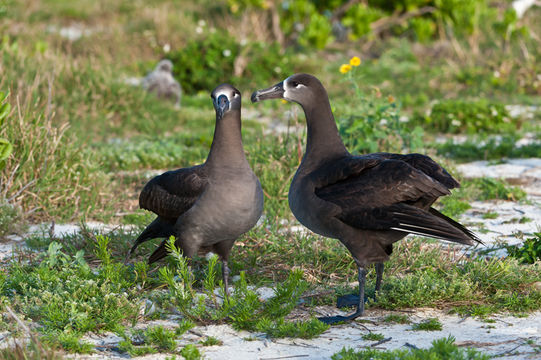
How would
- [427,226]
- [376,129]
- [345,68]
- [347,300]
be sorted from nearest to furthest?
[427,226] < [347,300] < [345,68] < [376,129]

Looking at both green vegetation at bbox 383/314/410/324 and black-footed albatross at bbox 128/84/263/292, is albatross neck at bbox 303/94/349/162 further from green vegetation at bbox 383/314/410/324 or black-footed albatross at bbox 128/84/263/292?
green vegetation at bbox 383/314/410/324

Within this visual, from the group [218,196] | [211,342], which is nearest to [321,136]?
[218,196]

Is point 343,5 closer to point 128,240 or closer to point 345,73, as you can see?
point 345,73

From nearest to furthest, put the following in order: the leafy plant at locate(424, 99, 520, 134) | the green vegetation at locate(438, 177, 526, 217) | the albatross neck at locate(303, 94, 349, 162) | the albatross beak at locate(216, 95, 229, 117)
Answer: the albatross beak at locate(216, 95, 229, 117) → the albatross neck at locate(303, 94, 349, 162) → the green vegetation at locate(438, 177, 526, 217) → the leafy plant at locate(424, 99, 520, 134)

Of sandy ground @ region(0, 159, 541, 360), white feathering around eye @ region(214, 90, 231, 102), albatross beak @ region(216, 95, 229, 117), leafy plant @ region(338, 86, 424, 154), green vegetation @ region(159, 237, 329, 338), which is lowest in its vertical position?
sandy ground @ region(0, 159, 541, 360)

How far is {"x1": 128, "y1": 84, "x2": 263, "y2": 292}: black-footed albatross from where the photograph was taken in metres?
4.23

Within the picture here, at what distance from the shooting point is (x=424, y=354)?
3.23 m

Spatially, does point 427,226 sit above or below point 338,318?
above

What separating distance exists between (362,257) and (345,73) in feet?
10.9

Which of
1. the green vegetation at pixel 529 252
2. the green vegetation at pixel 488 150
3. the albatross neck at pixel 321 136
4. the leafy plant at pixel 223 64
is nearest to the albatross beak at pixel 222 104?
the albatross neck at pixel 321 136

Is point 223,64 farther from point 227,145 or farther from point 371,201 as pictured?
point 371,201

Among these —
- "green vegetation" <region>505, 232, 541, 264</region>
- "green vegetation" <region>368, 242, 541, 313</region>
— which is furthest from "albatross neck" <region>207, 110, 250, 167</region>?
"green vegetation" <region>505, 232, 541, 264</region>

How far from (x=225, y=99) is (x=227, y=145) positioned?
297mm

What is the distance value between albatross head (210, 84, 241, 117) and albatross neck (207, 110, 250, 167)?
5cm
